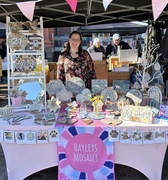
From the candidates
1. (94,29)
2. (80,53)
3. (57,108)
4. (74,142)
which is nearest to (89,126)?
(74,142)

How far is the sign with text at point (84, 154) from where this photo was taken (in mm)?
1566

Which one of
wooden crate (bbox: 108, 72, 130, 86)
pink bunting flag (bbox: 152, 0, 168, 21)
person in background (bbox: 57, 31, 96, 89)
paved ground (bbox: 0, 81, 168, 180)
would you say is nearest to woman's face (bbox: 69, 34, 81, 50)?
person in background (bbox: 57, 31, 96, 89)

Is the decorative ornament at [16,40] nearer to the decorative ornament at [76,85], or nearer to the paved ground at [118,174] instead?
the decorative ornament at [76,85]

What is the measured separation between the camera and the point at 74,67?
2213 millimetres

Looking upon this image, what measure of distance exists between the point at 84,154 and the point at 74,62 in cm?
97

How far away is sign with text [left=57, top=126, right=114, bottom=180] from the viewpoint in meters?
1.57

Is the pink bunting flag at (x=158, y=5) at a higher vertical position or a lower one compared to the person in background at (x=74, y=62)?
higher

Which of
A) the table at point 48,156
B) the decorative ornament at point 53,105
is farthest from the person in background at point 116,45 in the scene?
the table at point 48,156

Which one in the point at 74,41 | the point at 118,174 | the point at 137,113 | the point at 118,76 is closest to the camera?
the point at 137,113

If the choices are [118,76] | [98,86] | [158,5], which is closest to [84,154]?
[98,86]

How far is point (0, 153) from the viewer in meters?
2.48

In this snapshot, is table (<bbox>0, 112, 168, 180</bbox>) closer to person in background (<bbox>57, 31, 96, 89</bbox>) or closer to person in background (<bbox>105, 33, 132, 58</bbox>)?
person in background (<bbox>57, 31, 96, 89</bbox>)

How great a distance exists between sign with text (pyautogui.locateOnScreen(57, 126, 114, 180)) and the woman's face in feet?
3.17

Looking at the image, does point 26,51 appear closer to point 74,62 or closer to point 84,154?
point 74,62
